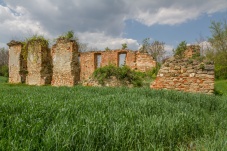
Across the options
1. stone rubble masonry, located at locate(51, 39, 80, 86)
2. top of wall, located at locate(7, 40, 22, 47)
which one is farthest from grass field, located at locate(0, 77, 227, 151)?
top of wall, located at locate(7, 40, 22, 47)

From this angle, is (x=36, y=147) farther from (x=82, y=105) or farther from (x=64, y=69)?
(x=64, y=69)

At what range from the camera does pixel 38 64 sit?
1939 centimetres

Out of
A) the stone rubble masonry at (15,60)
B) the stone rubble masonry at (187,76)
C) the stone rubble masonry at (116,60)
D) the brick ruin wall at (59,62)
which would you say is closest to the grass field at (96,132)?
the stone rubble masonry at (187,76)

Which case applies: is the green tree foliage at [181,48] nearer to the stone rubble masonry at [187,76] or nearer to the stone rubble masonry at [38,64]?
the stone rubble masonry at [187,76]

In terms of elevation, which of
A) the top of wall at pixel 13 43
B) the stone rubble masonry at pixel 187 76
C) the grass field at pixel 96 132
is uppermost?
the top of wall at pixel 13 43

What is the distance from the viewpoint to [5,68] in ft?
117

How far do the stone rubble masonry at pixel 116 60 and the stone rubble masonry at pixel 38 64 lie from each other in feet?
13.6

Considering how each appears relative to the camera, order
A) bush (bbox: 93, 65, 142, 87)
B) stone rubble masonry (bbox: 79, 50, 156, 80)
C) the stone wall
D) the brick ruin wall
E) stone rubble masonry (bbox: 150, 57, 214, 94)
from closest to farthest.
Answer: stone rubble masonry (bbox: 150, 57, 214, 94) < bush (bbox: 93, 65, 142, 87) < the brick ruin wall < the stone wall < stone rubble masonry (bbox: 79, 50, 156, 80)

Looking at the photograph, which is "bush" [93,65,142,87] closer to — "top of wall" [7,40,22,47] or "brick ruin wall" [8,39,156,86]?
"brick ruin wall" [8,39,156,86]

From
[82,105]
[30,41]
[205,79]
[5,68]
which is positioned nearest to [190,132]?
[82,105]

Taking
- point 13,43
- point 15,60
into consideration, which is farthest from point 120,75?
point 13,43

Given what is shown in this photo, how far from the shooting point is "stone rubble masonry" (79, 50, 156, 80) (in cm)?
2017

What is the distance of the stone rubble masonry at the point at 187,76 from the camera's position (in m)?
10.1

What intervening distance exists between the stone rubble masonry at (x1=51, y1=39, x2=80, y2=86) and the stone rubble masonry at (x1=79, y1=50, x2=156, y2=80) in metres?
3.21
